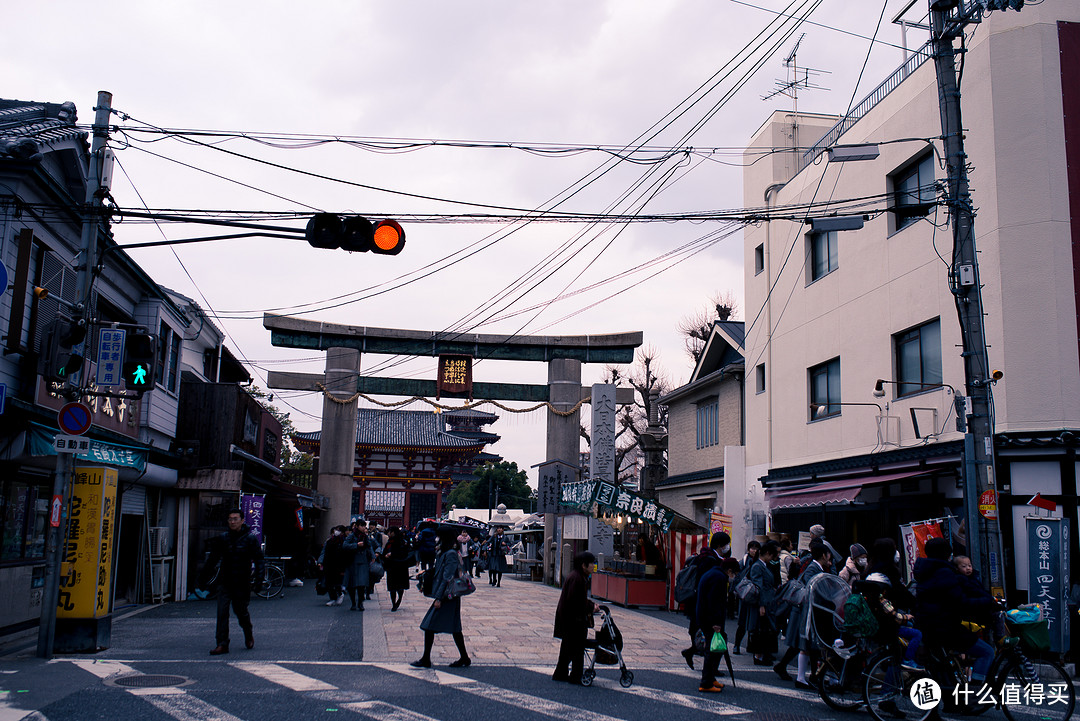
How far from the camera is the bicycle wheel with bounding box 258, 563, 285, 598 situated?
2053cm

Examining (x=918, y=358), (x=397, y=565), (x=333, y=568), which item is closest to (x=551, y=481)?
(x=397, y=565)

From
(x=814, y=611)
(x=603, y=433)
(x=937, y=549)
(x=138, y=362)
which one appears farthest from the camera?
(x=603, y=433)

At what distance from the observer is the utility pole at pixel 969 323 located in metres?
10.7

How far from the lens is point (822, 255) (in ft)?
65.3

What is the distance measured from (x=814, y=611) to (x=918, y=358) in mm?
7939

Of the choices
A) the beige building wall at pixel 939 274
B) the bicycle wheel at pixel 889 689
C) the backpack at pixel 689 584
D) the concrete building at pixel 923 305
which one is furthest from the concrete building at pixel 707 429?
the bicycle wheel at pixel 889 689

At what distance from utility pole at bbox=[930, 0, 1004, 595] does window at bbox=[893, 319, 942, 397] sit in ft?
13.5

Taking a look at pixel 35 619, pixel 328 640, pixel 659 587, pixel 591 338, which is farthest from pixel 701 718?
pixel 591 338

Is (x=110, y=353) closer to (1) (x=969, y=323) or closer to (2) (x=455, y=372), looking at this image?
(1) (x=969, y=323)

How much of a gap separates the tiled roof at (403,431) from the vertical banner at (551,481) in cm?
1890

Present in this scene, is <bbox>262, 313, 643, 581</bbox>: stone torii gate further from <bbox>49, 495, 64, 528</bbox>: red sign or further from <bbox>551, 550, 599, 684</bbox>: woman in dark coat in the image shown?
<bbox>551, 550, 599, 684</bbox>: woman in dark coat

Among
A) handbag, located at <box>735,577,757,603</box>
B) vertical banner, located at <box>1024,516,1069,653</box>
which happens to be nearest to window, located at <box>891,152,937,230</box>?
vertical banner, located at <box>1024,516,1069,653</box>

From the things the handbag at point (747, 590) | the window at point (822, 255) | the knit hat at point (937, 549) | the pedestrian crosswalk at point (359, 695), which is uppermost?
the window at point (822, 255)

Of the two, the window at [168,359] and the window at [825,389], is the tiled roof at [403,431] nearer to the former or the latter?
the window at [168,359]
